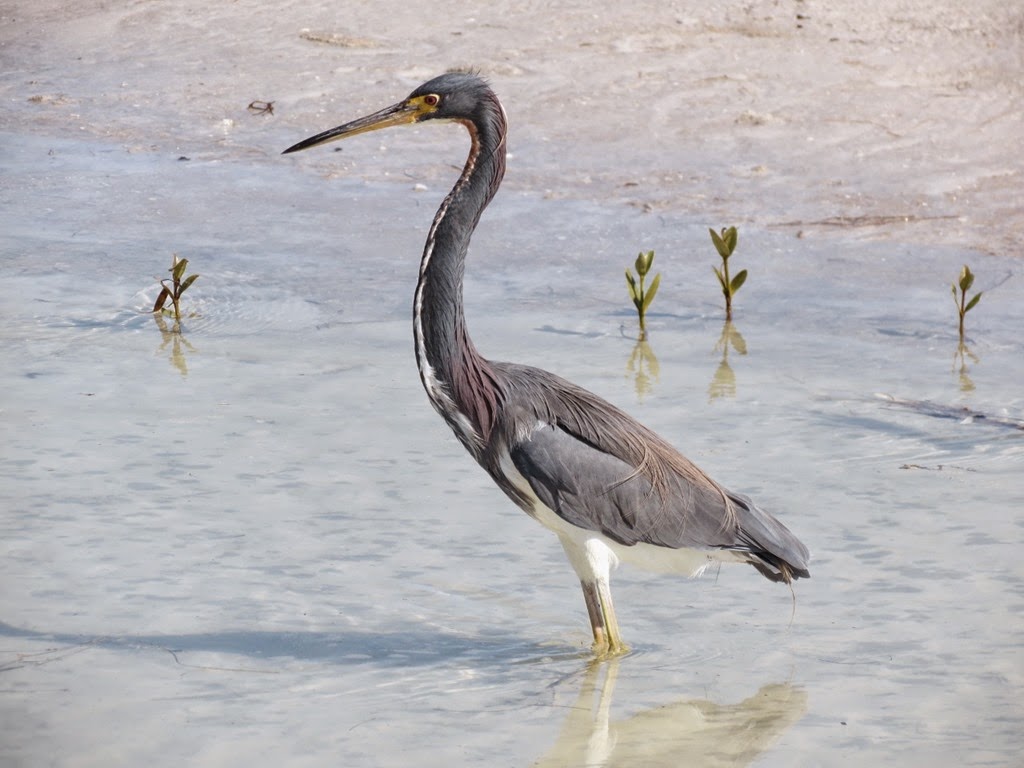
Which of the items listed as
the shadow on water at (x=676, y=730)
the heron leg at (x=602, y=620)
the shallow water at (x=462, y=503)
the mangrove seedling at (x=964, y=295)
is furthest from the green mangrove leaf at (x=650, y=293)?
the shadow on water at (x=676, y=730)

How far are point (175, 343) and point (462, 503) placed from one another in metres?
2.21

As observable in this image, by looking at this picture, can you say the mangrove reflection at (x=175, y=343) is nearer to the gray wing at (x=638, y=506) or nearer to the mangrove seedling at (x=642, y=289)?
the mangrove seedling at (x=642, y=289)

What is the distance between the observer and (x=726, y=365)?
7121 millimetres

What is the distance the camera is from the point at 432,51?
11789 millimetres

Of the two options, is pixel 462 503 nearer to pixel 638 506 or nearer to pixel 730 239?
pixel 638 506

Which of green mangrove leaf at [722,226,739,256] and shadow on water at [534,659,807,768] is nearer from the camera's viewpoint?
shadow on water at [534,659,807,768]

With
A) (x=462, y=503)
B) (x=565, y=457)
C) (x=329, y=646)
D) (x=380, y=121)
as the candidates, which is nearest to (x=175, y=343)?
(x=462, y=503)

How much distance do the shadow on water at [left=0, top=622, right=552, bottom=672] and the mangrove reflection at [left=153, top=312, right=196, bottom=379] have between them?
2.43m

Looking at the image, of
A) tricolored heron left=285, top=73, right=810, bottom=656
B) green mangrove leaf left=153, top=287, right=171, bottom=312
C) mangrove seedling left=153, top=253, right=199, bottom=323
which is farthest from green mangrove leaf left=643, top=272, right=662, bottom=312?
tricolored heron left=285, top=73, right=810, bottom=656

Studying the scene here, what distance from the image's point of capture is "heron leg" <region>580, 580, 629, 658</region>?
15.0 feet

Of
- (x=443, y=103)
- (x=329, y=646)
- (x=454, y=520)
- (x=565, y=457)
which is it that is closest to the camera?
(x=329, y=646)

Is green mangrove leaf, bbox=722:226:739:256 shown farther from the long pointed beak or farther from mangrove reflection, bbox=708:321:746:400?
the long pointed beak

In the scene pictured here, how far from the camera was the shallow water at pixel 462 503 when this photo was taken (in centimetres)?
422

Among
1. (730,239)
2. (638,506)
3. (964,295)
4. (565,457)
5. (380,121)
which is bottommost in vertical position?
(638,506)
